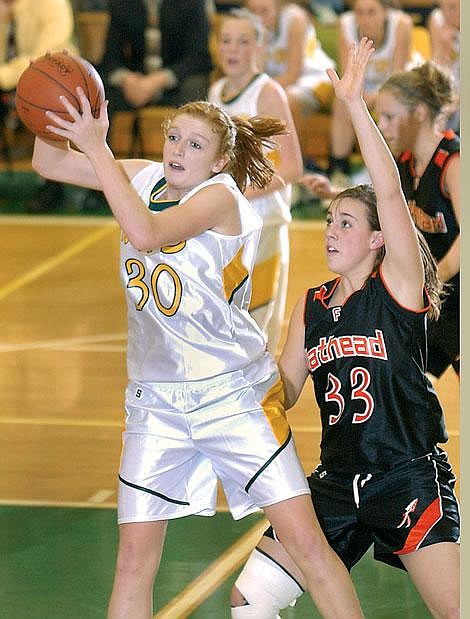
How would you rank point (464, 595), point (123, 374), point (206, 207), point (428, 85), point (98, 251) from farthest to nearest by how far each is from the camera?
1. point (98, 251)
2. point (123, 374)
3. point (428, 85)
4. point (206, 207)
5. point (464, 595)

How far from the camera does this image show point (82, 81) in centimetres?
346

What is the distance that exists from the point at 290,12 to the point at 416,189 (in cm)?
625

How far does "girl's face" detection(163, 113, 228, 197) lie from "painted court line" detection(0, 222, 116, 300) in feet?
15.7

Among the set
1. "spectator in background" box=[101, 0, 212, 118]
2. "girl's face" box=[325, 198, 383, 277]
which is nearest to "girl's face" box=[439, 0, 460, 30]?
"spectator in background" box=[101, 0, 212, 118]

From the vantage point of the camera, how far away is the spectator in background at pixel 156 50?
1066 centimetres

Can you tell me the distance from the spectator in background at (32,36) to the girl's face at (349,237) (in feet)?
24.6

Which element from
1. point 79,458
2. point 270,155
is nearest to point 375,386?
point 79,458

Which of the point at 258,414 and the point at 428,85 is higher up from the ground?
the point at 428,85

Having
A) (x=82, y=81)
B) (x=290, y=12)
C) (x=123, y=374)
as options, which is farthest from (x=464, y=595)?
(x=290, y=12)

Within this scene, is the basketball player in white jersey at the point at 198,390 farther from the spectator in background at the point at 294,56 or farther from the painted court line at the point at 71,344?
the spectator in background at the point at 294,56

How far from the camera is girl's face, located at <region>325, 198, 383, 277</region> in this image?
3.44 metres

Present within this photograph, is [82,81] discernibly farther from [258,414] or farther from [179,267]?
[258,414]

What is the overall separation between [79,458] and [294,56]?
6006 mm

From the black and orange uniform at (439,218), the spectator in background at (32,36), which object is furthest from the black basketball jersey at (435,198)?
the spectator in background at (32,36)
